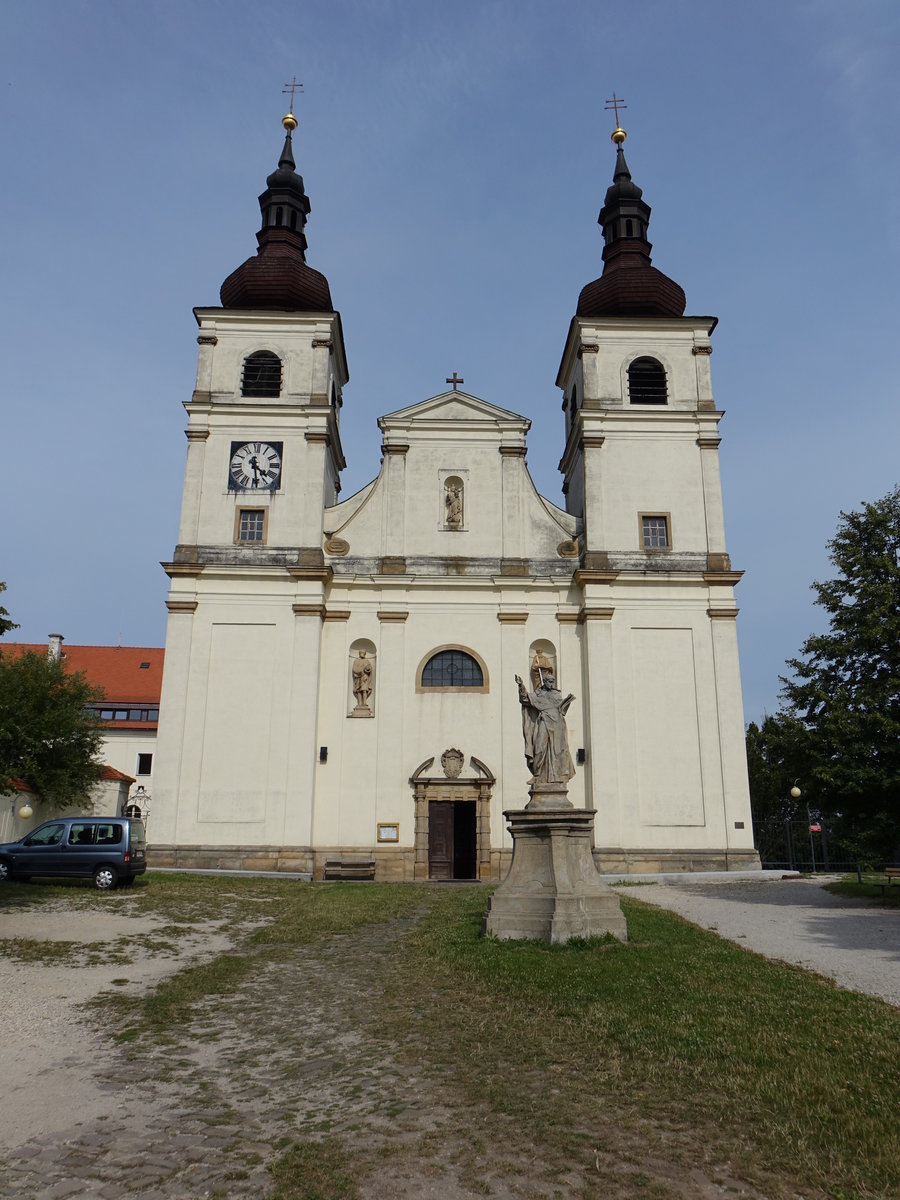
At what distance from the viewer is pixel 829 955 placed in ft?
35.7

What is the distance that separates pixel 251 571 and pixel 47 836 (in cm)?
920

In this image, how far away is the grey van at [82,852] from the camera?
1795 centimetres

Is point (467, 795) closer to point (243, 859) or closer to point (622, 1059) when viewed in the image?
point (243, 859)

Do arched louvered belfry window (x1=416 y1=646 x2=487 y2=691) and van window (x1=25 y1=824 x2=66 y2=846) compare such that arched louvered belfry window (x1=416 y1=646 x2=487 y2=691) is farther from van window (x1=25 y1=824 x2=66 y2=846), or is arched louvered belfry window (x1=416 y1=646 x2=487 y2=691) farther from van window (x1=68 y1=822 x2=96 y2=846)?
van window (x1=25 y1=824 x2=66 y2=846)

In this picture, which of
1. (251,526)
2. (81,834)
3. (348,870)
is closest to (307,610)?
(251,526)

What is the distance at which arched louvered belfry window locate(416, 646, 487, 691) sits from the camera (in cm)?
2511

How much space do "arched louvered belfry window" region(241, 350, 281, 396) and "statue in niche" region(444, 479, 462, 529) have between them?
5987 millimetres

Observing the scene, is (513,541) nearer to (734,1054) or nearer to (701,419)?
(701,419)

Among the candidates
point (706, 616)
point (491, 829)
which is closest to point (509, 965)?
point (491, 829)

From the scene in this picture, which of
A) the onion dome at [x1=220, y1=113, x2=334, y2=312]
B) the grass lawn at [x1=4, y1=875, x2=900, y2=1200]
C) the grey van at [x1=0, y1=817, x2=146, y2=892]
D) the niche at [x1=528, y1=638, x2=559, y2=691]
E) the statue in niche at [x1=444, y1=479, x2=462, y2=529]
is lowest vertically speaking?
the grass lawn at [x1=4, y1=875, x2=900, y2=1200]

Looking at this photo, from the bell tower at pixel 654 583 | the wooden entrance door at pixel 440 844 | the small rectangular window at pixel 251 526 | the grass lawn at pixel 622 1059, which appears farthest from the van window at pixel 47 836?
the bell tower at pixel 654 583

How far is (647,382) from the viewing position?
28.2 m

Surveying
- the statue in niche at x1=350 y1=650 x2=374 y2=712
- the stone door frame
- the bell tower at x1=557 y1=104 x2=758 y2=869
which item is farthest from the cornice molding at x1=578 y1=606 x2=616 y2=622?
the statue in niche at x1=350 y1=650 x2=374 y2=712

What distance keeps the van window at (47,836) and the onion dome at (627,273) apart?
2112 centimetres
